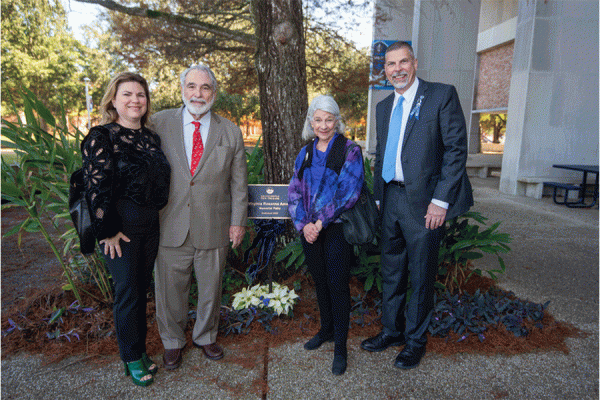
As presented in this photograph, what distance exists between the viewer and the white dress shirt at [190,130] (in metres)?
2.54

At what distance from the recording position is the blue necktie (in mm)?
2668

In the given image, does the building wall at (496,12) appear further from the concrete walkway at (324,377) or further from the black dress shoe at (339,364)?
the black dress shoe at (339,364)

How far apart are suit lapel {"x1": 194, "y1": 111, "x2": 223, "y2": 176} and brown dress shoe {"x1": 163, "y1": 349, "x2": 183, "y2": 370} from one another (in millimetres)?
1220

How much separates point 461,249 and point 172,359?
259cm

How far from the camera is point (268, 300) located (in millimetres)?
3248

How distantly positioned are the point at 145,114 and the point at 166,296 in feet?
3.94

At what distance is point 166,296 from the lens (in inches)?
104

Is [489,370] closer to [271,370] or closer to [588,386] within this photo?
[588,386]

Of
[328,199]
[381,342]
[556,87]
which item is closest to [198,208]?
[328,199]

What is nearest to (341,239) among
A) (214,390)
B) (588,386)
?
(214,390)

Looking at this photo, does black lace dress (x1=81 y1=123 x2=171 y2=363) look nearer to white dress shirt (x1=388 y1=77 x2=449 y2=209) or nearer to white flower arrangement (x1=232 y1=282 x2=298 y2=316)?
white flower arrangement (x1=232 y1=282 x2=298 y2=316)

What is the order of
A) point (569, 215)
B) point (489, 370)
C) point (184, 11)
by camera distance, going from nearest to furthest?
point (489, 370) → point (184, 11) → point (569, 215)

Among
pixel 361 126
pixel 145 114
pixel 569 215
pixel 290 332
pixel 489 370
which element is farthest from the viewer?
pixel 361 126

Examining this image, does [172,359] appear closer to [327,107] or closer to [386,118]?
[327,107]
